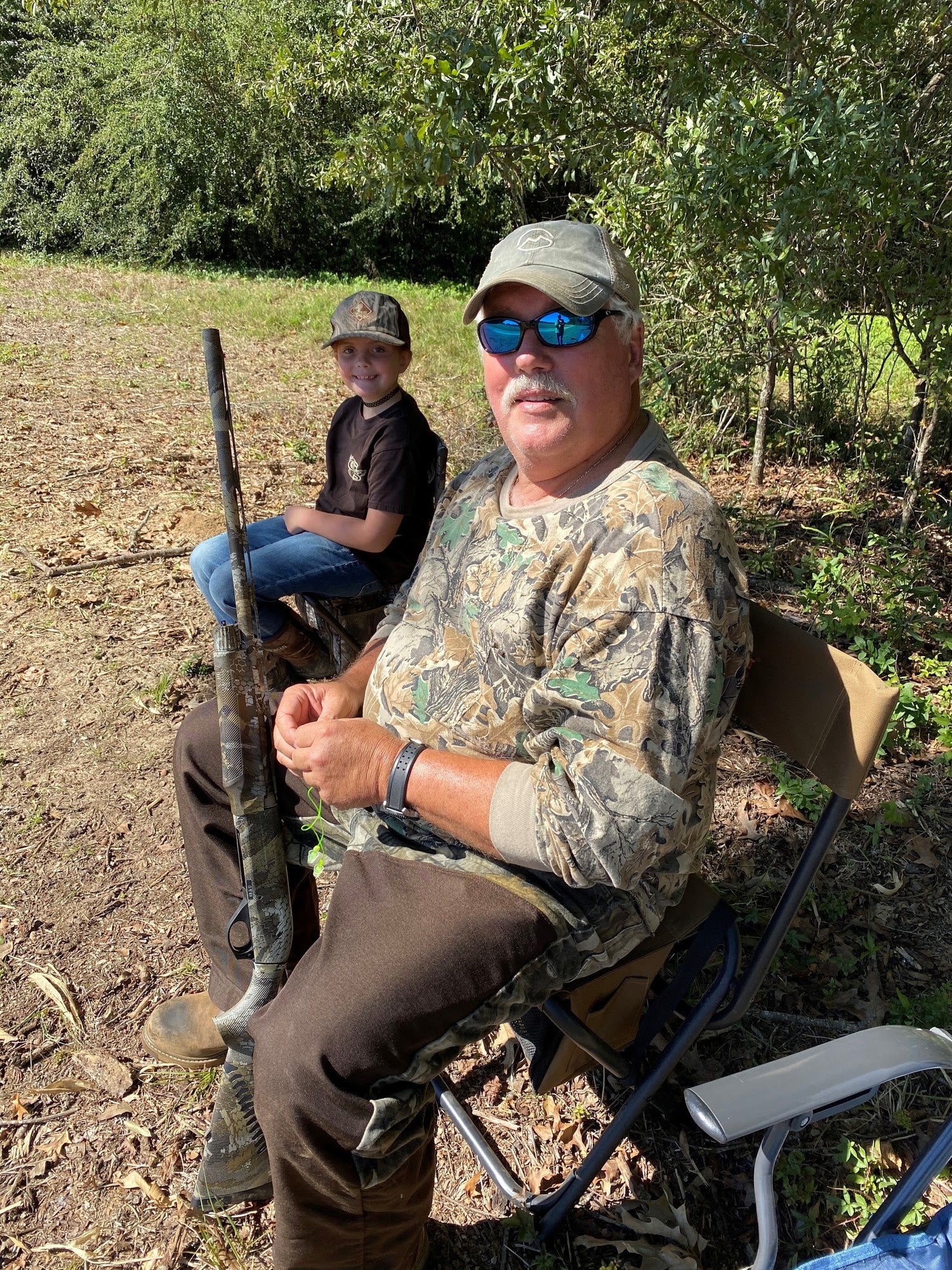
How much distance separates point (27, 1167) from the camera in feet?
7.15

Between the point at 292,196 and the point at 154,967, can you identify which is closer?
the point at 154,967

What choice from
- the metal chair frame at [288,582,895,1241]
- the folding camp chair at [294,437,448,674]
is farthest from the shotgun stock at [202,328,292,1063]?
the folding camp chair at [294,437,448,674]

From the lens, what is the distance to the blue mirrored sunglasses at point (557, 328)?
1789 millimetres

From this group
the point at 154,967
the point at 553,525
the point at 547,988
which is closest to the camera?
the point at 547,988

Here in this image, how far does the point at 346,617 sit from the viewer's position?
365 cm

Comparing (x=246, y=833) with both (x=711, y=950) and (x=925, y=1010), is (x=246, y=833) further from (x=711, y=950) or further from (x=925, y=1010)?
(x=925, y=1010)

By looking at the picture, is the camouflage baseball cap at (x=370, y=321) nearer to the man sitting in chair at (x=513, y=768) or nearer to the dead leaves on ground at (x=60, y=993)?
the man sitting in chair at (x=513, y=768)

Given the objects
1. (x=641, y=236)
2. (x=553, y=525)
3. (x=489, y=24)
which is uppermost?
(x=489, y=24)

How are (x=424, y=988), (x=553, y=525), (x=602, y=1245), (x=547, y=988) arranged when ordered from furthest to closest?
(x=602, y=1245), (x=553, y=525), (x=547, y=988), (x=424, y=988)

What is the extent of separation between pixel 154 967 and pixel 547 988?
154 cm

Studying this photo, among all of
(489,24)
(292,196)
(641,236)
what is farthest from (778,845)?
(292,196)

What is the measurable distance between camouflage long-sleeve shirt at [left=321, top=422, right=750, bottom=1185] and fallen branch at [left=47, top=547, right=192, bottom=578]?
347 cm

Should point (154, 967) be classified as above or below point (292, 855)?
below

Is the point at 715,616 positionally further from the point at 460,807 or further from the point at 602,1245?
the point at 602,1245
